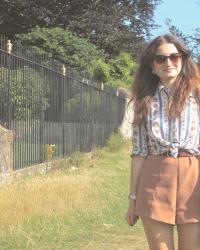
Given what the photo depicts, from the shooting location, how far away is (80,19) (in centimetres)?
3522

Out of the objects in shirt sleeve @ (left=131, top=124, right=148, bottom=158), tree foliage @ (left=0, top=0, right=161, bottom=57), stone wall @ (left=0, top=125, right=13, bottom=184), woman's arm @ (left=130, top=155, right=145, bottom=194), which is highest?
tree foliage @ (left=0, top=0, right=161, bottom=57)

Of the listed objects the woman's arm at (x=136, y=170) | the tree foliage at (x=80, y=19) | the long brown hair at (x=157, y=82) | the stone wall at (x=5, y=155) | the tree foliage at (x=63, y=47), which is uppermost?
the tree foliage at (x=80, y=19)

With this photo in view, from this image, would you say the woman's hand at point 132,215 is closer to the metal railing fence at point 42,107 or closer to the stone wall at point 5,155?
the stone wall at point 5,155

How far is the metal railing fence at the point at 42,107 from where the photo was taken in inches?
444

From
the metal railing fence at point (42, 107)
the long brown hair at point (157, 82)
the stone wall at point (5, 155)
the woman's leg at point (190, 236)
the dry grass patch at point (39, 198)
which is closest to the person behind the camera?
the woman's leg at point (190, 236)

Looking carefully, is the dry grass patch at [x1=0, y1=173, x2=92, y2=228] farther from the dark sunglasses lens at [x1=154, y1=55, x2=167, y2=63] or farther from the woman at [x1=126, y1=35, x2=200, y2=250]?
the dark sunglasses lens at [x1=154, y1=55, x2=167, y2=63]

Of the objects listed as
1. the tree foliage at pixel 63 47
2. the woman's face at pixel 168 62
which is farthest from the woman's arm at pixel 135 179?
the tree foliage at pixel 63 47

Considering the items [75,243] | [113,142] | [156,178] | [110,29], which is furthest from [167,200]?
[110,29]

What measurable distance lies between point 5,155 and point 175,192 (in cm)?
691

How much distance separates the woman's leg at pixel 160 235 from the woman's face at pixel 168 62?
0.85 m

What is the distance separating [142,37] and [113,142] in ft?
59.6

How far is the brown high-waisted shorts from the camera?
12.1ft

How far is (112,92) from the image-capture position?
879 inches

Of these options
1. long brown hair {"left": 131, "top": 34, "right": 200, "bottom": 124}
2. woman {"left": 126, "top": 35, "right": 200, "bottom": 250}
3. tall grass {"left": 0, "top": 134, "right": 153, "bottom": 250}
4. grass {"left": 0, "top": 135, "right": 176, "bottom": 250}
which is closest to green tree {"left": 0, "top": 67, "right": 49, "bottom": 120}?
tall grass {"left": 0, "top": 134, "right": 153, "bottom": 250}
